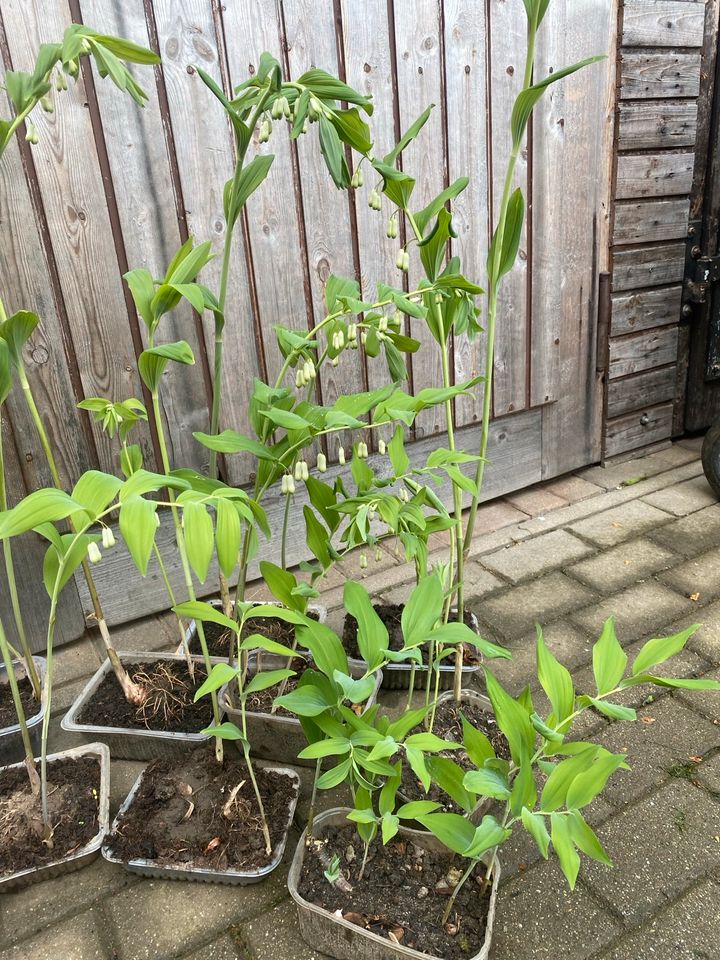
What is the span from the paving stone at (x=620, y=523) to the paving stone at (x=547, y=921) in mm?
1280

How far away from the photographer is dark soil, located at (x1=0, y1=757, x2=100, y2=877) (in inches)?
49.4

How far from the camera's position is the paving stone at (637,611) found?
189 cm

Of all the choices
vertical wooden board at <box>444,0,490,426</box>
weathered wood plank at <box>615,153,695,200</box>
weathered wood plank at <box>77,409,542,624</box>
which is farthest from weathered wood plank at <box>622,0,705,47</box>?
weathered wood plank at <box>77,409,542,624</box>

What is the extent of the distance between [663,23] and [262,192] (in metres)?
1.61

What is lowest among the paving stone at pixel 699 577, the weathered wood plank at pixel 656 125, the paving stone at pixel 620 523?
the paving stone at pixel 699 577

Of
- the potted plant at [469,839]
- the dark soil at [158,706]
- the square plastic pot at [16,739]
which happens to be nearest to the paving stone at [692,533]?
the potted plant at [469,839]

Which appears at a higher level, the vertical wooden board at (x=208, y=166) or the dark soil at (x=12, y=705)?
the vertical wooden board at (x=208, y=166)

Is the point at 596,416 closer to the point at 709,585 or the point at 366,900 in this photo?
the point at 709,585

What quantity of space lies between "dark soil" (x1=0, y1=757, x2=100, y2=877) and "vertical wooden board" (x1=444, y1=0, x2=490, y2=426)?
58.4 inches

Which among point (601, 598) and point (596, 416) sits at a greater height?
point (596, 416)

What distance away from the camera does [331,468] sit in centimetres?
223

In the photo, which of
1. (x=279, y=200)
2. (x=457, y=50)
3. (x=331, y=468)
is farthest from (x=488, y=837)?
(x=457, y=50)

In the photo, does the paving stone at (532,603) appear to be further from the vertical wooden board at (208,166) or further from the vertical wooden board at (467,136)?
the vertical wooden board at (208,166)

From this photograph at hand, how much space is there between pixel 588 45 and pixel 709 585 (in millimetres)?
1782
